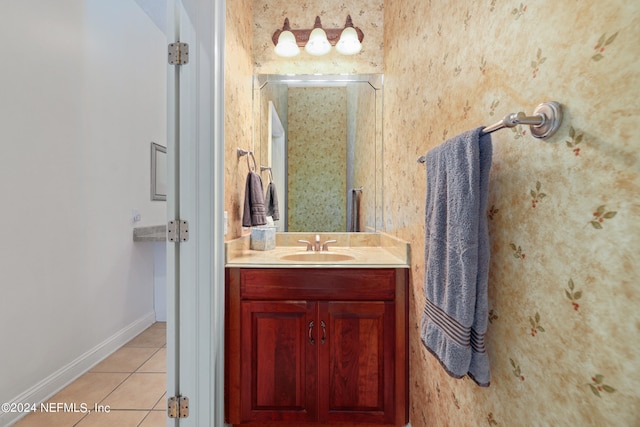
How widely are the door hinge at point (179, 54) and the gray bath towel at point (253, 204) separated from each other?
68cm

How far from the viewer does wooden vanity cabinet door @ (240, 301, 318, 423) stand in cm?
133

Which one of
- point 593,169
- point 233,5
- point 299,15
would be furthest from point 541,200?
point 299,15

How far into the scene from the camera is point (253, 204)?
165 cm

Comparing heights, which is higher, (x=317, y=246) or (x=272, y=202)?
(x=272, y=202)

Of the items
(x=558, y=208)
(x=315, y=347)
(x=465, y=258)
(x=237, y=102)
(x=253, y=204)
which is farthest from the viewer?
(x=253, y=204)

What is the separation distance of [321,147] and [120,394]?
206cm

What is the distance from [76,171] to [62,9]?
1036 mm

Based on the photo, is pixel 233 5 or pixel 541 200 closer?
pixel 541 200

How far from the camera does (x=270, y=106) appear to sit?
1937 mm

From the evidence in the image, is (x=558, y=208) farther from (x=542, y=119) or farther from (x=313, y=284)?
(x=313, y=284)

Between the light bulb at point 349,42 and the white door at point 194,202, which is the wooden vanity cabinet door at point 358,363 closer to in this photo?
the white door at point 194,202

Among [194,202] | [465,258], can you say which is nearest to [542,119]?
[465,258]

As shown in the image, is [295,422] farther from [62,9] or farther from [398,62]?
[62,9]

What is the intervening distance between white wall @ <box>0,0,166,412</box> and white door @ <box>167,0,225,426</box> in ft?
3.45
